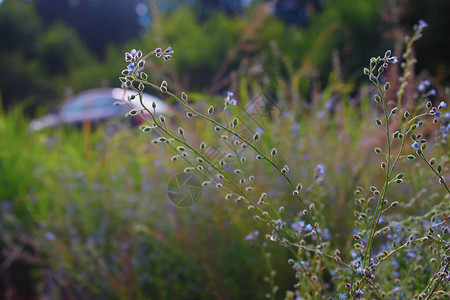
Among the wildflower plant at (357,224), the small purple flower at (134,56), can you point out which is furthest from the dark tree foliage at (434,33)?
the small purple flower at (134,56)

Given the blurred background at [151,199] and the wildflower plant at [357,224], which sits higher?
the blurred background at [151,199]

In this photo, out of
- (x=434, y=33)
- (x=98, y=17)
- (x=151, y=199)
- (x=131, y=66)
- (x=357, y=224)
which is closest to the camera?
(x=131, y=66)

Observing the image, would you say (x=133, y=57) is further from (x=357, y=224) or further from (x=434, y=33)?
(x=434, y=33)

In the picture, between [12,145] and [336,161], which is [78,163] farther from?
[336,161]

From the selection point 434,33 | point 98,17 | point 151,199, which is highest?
point 98,17

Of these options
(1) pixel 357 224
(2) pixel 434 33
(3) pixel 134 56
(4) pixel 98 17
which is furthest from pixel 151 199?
(4) pixel 98 17

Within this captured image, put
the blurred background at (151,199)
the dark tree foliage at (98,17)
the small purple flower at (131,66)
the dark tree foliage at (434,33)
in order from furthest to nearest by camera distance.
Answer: the dark tree foliage at (98,17)
the dark tree foliage at (434,33)
the blurred background at (151,199)
the small purple flower at (131,66)

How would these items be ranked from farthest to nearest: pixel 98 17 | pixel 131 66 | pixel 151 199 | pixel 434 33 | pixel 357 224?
pixel 98 17 < pixel 434 33 < pixel 151 199 < pixel 357 224 < pixel 131 66

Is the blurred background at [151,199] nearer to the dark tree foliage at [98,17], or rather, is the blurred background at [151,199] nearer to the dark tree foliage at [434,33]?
the dark tree foliage at [434,33]

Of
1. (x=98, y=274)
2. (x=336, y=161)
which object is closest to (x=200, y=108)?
(x=336, y=161)
